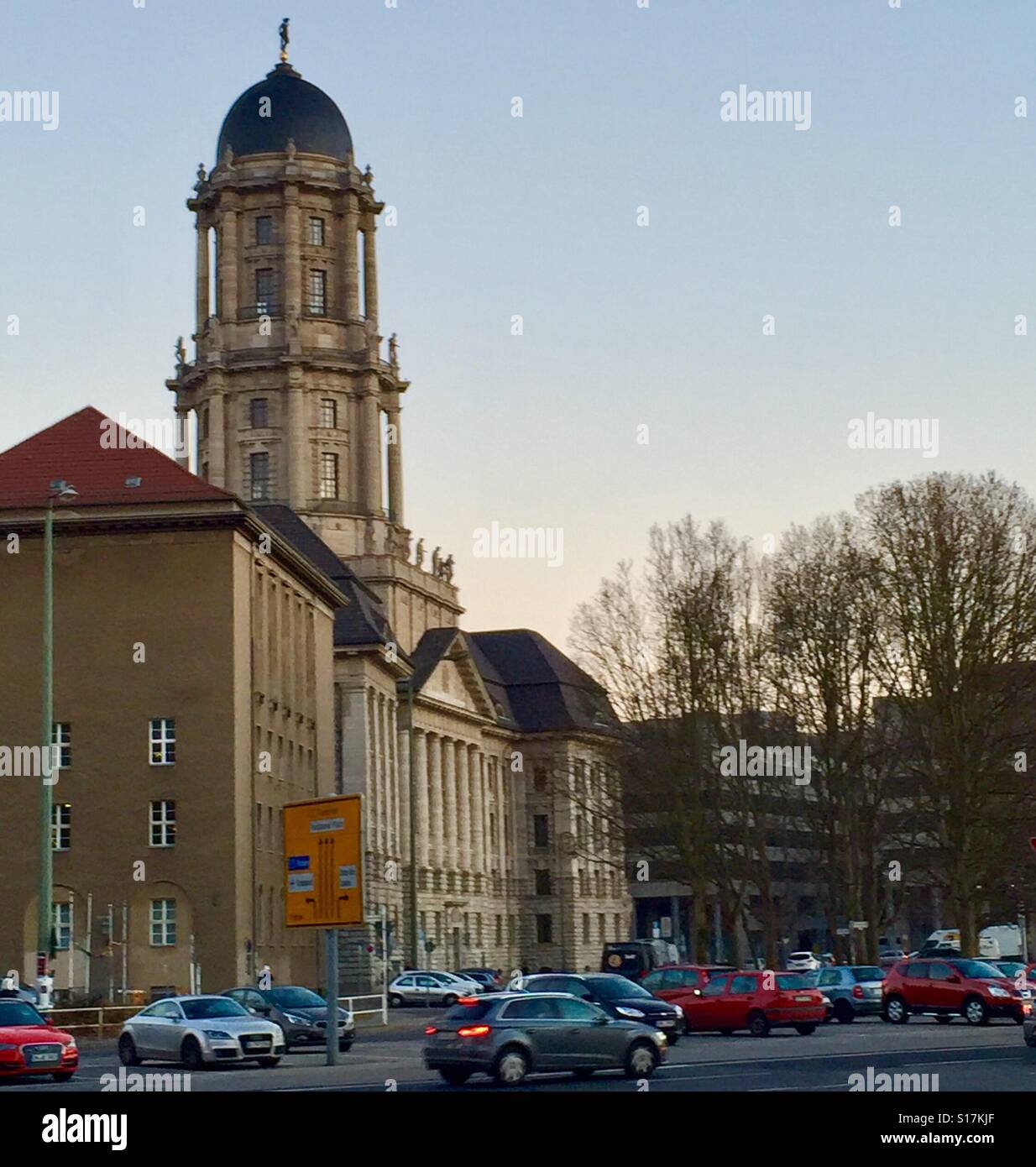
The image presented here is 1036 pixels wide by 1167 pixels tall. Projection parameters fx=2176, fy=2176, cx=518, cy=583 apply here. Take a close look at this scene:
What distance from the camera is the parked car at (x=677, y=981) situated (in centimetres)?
4878

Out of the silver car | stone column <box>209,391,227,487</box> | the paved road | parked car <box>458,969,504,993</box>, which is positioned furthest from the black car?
stone column <box>209,391,227,487</box>

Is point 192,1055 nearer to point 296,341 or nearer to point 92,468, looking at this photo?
point 92,468

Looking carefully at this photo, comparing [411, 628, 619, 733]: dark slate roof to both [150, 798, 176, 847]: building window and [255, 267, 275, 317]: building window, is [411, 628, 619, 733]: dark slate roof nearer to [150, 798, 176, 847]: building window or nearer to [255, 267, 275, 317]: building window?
[255, 267, 275, 317]: building window

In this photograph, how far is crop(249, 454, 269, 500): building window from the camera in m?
119

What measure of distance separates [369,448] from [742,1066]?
8966cm

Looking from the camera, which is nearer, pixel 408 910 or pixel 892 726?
pixel 892 726

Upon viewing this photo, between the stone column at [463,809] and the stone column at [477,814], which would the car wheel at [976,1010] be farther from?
the stone column at [477,814]

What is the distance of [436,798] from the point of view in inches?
4690

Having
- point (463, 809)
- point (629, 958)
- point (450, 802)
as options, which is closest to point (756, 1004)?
point (629, 958)

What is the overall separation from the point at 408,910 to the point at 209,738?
153ft

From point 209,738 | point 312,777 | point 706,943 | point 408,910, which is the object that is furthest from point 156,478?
point 408,910
